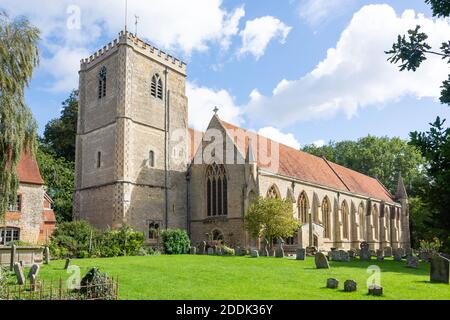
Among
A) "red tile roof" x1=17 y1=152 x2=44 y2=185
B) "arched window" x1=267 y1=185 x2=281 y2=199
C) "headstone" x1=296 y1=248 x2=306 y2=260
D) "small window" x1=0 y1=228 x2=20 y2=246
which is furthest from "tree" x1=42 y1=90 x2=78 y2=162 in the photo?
"headstone" x1=296 y1=248 x2=306 y2=260

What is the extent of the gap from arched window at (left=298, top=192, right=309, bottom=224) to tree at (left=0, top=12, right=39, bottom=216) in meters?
23.8

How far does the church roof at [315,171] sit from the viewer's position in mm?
36656

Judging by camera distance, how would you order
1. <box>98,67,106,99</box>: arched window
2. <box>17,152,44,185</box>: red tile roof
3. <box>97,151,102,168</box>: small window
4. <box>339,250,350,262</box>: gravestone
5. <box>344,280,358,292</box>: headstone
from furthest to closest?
<box>98,67,106,99</box>: arched window
<box>97,151,102,168</box>: small window
<box>17,152,44,185</box>: red tile roof
<box>339,250,350,262</box>: gravestone
<box>344,280,358,292</box>: headstone

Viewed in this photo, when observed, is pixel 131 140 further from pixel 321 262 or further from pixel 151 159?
pixel 321 262

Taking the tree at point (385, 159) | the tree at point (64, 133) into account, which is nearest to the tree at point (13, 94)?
the tree at point (64, 133)

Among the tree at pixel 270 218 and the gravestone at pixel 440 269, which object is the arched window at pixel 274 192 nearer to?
the tree at pixel 270 218

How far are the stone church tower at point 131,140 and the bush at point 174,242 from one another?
2.34 metres

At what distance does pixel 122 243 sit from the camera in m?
27.4

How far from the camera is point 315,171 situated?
139 feet

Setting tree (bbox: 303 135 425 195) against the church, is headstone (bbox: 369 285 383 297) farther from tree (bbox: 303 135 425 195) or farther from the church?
tree (bbox: 303 135 425 195)

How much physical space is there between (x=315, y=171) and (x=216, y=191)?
1269 cm

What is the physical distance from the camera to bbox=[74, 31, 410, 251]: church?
31.5 meters
